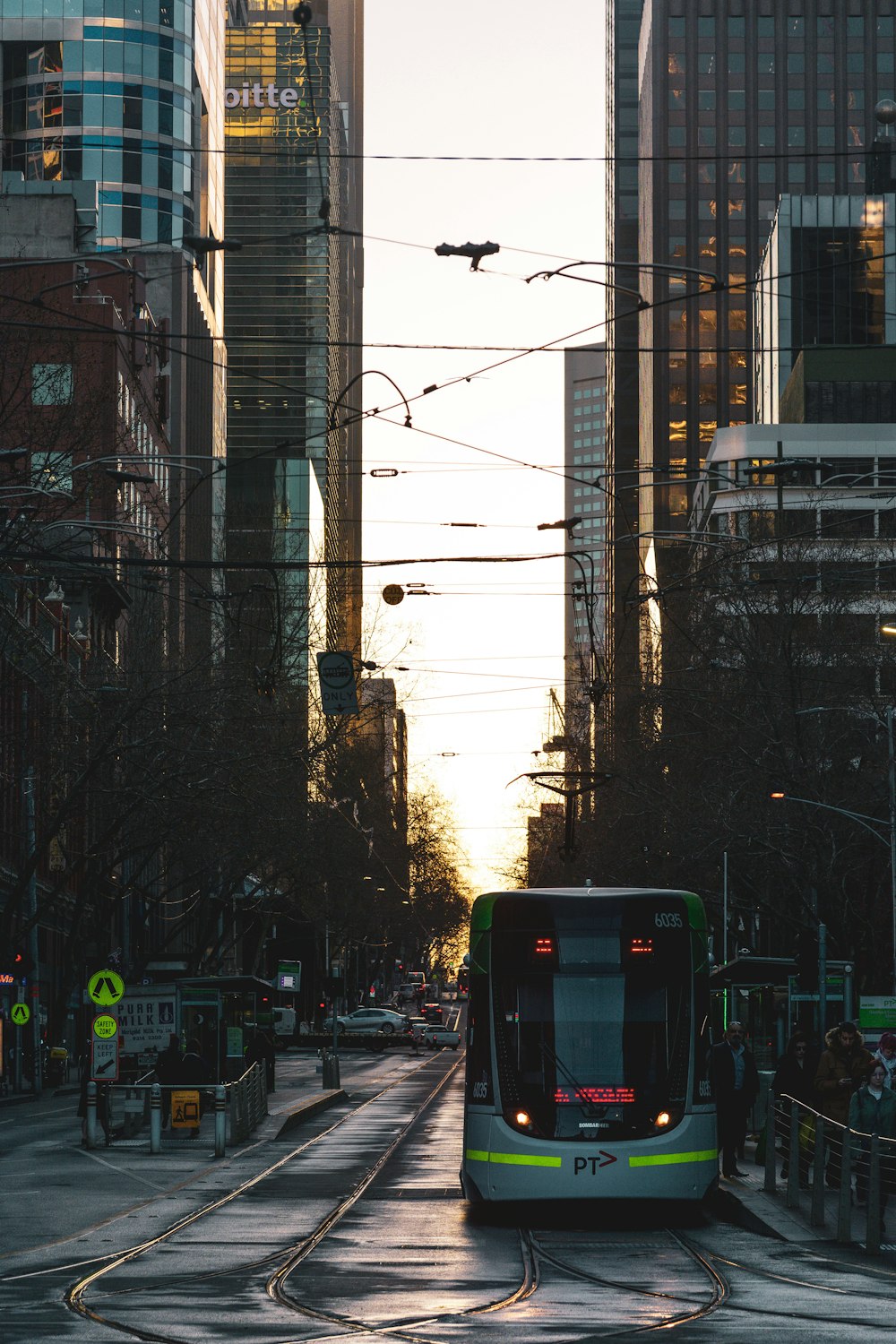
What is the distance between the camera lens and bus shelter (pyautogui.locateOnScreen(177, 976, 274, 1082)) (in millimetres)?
39094

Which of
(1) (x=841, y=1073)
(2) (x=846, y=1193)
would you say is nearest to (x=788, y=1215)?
(1) (x=841, y=1073)

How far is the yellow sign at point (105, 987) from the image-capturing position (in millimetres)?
31769

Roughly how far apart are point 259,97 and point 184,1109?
582 feet

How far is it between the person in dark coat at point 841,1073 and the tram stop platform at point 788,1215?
2.03ft

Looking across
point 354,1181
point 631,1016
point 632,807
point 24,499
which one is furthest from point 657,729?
point 631,1016

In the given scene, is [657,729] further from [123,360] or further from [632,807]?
[123,360]

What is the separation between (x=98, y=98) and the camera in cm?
11100

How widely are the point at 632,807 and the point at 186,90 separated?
65017 mm

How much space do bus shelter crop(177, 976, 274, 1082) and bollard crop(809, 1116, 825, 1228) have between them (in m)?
20.0

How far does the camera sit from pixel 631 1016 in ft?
65.4

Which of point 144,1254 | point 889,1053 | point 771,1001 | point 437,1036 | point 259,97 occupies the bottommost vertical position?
point 437,1036

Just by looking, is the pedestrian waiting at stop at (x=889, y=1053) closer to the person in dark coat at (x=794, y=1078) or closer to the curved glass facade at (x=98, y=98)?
the person in dark coat at (x=794, y=1078)

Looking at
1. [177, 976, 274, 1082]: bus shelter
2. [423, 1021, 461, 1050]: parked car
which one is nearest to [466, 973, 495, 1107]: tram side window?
[177, 976, 274, 1082]: bus shelter

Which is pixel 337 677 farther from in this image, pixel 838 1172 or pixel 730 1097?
pixel 838 1172
